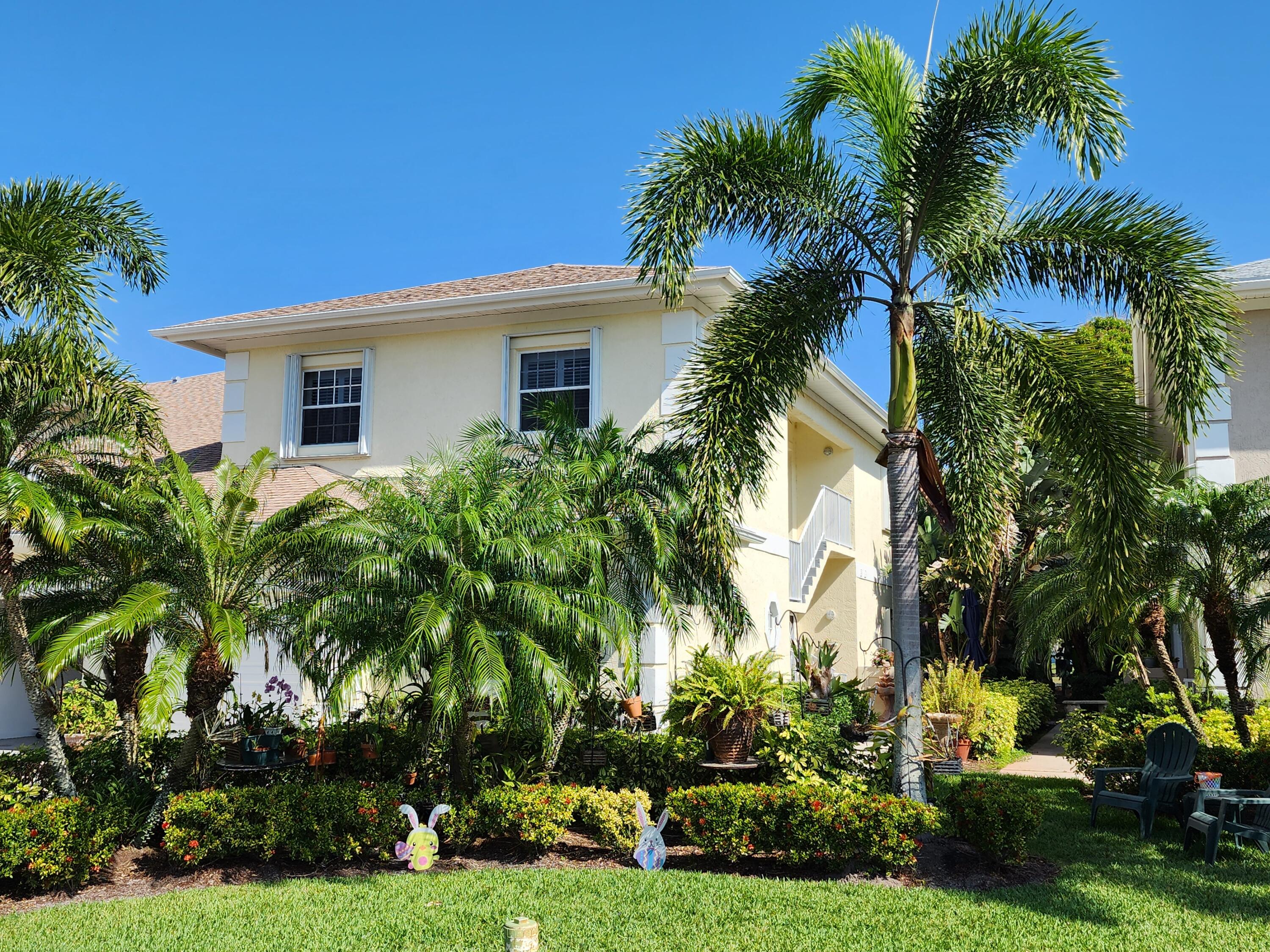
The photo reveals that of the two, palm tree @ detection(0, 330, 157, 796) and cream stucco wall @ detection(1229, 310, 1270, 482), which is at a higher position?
cream stucco wall @ detection(1229, 310, 1270, 482)

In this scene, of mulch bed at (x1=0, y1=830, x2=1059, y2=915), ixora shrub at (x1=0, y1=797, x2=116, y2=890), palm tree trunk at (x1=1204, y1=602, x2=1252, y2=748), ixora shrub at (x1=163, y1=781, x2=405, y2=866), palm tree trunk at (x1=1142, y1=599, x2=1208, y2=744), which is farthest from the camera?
palm tree trunk at (x1=1142, y1=599, x2=1208, y2=744)

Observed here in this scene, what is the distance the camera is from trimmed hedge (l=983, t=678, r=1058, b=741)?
18875mm

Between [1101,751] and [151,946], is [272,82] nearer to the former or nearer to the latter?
[151,946]

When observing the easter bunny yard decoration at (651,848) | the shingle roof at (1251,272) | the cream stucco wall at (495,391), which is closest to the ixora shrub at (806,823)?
the easter bunny yard decoration at (651,848)

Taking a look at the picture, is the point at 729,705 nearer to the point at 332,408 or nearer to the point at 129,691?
the point at 129,691

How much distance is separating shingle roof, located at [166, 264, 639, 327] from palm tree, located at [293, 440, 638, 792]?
22.2 feet

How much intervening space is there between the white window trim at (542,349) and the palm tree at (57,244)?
6.34m

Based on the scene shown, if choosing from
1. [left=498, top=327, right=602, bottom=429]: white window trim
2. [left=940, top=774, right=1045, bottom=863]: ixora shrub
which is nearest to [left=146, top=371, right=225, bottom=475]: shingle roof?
[left=498, top=327, right=602, bottom=429]: white window trim

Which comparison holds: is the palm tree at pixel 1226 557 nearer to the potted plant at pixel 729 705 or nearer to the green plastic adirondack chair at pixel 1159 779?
the green plastic adirondack chair at pixel 1159 779

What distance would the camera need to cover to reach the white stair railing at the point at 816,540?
18891 mm

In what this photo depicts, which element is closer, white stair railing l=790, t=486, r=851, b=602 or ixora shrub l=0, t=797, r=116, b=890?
ixora shrub l=0, t=797, r=116, b=890

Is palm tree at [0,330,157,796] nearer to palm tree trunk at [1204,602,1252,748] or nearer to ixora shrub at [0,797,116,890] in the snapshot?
ixora shrub at [0,797,116,890]

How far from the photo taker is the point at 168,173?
1563cm

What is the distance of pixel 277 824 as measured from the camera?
8.69 meters
